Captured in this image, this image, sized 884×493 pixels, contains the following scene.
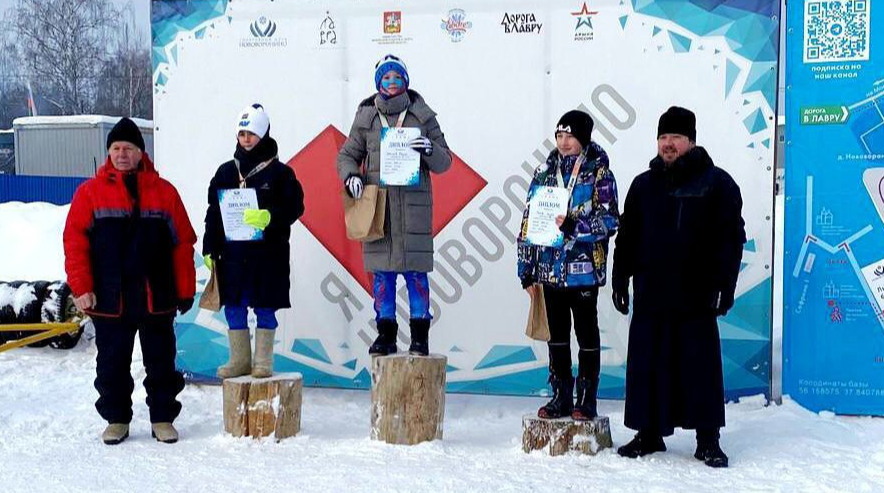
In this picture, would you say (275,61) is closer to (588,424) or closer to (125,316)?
(125,316)

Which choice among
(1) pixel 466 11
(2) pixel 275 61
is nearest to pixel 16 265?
(2) pixel 275 61

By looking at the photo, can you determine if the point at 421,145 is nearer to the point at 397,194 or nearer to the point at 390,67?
the point at 397,194

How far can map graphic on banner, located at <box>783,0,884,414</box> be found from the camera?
5.44 meters

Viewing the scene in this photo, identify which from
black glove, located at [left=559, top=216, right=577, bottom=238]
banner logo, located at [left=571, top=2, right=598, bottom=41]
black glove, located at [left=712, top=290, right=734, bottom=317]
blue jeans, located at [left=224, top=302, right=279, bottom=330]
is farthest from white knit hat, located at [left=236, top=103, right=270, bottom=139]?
black glove, located at [left=712, top=290, right=734, bottom=317]

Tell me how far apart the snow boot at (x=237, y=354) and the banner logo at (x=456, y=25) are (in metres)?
2.26

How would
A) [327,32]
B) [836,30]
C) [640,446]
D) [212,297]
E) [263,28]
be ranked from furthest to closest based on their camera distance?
[263,28], [327,32], [836,30], [212,297], [640,446]

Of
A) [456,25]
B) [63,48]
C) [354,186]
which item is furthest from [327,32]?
[63,48]

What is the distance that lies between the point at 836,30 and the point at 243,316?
3.78 metres

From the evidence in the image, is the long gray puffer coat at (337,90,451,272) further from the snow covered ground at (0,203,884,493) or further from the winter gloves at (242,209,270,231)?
the snow covered ground at (0,203,884,493)

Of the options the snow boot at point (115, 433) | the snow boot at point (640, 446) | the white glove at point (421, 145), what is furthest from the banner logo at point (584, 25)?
the snow boot at point (115, 433)

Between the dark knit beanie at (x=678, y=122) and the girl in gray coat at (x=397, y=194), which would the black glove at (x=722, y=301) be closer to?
the dark knit beanie at (x=678, y=122)

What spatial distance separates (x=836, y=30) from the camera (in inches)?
215

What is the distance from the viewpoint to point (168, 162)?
254 inches

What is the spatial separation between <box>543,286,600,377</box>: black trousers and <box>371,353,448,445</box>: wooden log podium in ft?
1.98
